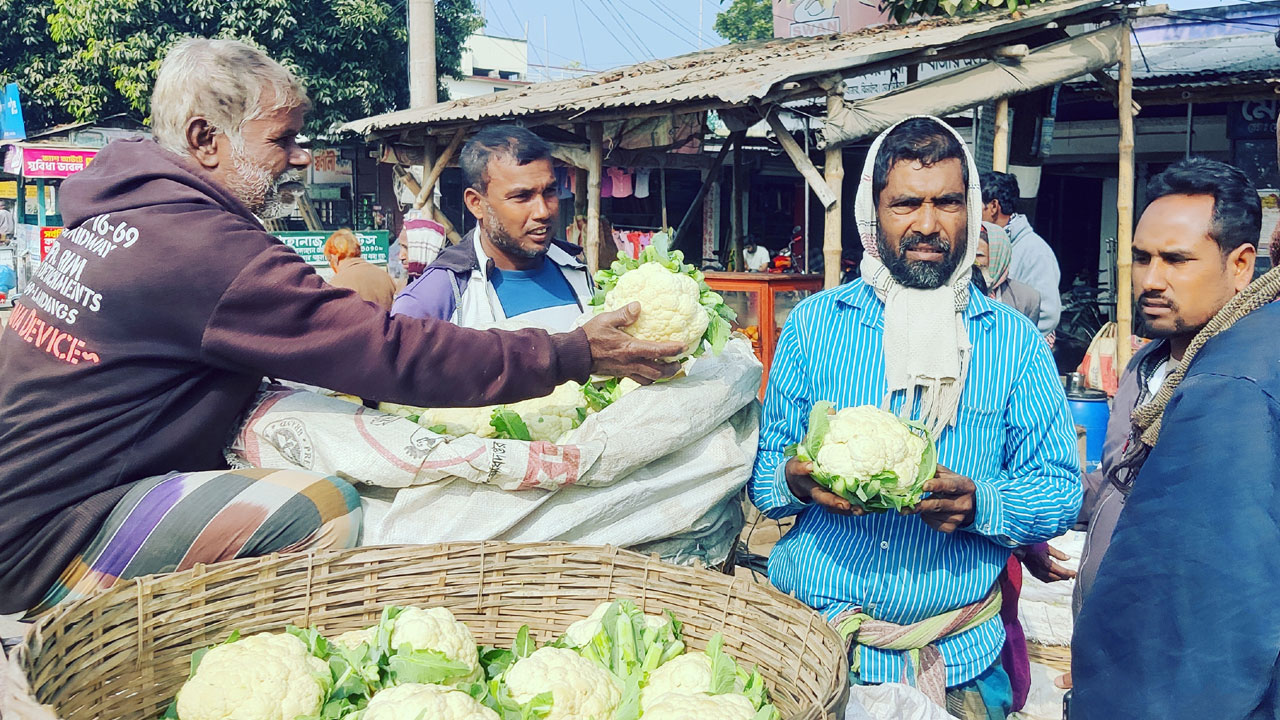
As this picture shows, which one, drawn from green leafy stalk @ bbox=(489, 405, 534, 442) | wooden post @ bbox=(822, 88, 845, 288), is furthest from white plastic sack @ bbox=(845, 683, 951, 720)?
wooden post @ bbox=(822, 88, 845, 288)

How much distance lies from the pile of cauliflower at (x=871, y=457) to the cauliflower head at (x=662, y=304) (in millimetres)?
346

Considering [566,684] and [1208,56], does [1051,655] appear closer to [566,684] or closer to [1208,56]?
[566,684]

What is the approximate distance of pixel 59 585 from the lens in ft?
5.71

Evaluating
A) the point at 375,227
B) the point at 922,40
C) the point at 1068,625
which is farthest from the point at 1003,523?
the point at 375,227

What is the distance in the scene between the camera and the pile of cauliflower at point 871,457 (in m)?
1.88

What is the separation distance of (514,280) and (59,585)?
1.49 m

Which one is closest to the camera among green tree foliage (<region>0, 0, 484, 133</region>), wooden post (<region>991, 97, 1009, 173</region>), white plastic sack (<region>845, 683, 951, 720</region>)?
white plastic sack (<region>845, 683, 951, 720</region>)

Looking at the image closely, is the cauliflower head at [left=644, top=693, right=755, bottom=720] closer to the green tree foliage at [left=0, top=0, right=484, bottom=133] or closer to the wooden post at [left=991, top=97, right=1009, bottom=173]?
the wooden post at [left=991, top=97, right=1009, bottom=173]

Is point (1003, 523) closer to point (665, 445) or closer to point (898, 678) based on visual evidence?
point (898, 678)

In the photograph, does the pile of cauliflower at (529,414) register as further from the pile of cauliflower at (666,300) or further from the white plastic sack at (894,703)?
the white plastic sack at (894,703)

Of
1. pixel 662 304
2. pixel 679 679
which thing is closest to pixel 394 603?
pixel 679 679

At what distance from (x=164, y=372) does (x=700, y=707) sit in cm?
114

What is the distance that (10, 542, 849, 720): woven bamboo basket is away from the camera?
148 centimetres

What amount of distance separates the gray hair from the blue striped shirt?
1295 millimetres
